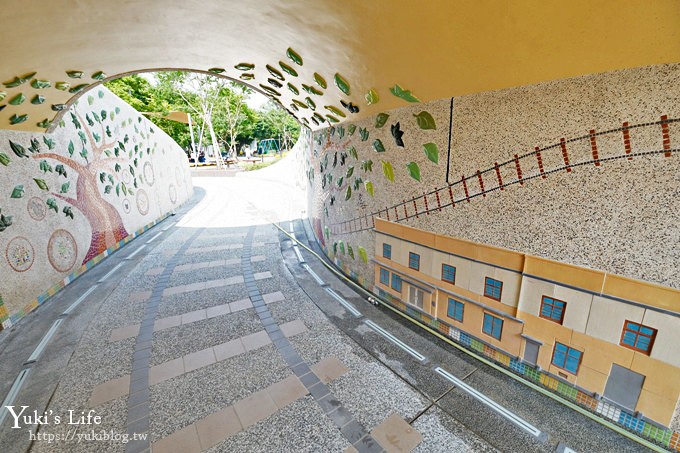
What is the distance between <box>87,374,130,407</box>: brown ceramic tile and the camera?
150 inches

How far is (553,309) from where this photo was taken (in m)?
3.49

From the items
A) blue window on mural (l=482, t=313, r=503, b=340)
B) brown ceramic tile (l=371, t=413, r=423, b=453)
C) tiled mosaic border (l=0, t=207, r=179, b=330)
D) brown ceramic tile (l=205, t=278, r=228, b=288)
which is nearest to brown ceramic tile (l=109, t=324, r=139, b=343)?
brown ceramic tile (l=205, t=278, r=228, b=288)

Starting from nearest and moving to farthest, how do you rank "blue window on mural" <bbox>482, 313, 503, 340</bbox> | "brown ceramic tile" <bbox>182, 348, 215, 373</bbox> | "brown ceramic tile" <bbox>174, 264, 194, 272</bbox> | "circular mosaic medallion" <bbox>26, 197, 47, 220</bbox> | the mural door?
"blue window on mural" <bbox>482, 313, 503, 340</bbox> < "brown ceramic tile" <bbox>182, 348, 215, 373</bbox> < the mural door < "circular mosaic medallion" <bbox>26, 197, 47, 220</bbox> < "brown ceramic tile" <bbox>174, 264, 194, 272</bbox>

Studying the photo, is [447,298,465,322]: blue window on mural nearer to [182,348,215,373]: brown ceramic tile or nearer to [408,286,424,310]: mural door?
[408,286,424,310]: mural door

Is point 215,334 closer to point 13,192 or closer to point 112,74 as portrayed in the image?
point 13,192

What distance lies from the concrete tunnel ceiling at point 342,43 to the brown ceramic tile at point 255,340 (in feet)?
15.0

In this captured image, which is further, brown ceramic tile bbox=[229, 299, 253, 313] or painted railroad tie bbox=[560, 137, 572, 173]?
brown ceramic tile bbox=[229, 299, 253, 313]

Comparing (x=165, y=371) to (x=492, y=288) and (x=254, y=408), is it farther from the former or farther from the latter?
(x=492, y=288)

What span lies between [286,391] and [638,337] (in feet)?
13.3

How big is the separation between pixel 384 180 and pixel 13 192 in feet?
24.7

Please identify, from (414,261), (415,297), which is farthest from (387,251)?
(415,297)

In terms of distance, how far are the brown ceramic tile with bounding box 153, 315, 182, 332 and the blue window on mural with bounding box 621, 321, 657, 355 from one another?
21.8 feet

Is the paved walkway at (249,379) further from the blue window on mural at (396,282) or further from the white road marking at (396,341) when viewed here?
the blue window on mural at (396,282)

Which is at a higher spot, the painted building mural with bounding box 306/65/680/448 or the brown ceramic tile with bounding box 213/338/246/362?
the painted building mural with bounding box 306/65/680/448
